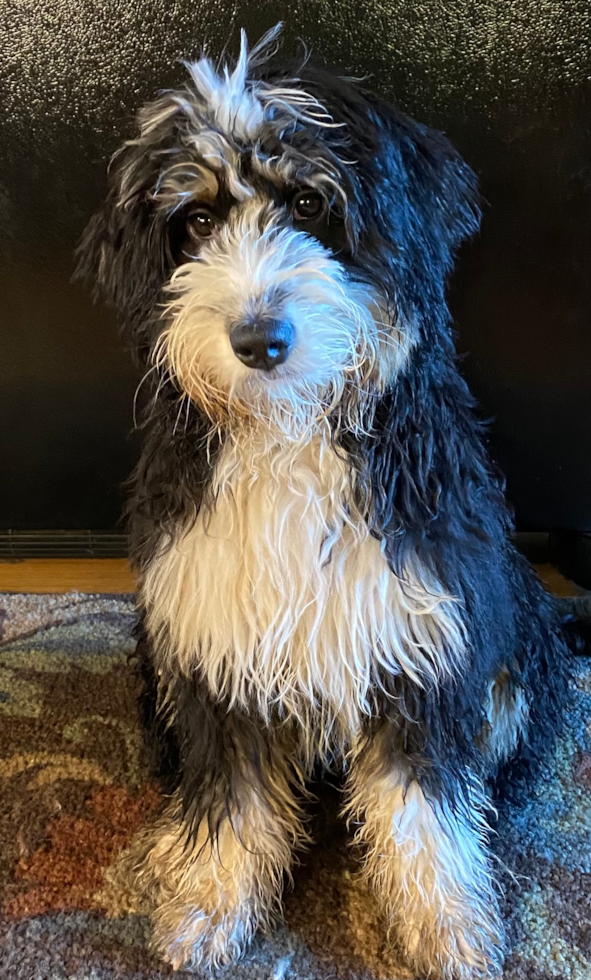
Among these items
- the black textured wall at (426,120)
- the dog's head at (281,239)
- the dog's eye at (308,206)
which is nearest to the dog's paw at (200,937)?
the dog's head at (281,239)

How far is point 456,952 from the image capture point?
1.05 metres

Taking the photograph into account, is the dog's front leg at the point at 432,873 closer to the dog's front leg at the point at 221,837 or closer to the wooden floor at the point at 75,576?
the dog's front leg at the point at 221,837

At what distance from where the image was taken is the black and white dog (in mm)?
830

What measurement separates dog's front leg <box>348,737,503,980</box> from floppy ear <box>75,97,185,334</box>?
613 millimetres

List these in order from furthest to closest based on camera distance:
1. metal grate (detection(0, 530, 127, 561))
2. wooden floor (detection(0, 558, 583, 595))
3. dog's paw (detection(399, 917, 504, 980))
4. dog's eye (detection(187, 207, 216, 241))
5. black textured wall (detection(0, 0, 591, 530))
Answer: metal grate (detection(0, 530, 127, 561))
wooden floor (detection(0, 558, 583, 595))
black textured wall (detection(0, 0, 591, 530))
dog's paw (detection(399, 917, 504, 980))
dog's eye (detection(187, 207, 216, 241))

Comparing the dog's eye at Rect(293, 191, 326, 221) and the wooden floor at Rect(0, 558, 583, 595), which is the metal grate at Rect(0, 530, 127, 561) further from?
the dog's eye at Rect(293, 191, 326, 221)

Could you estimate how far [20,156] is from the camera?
1.52m

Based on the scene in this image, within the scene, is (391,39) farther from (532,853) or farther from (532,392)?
(532,853)

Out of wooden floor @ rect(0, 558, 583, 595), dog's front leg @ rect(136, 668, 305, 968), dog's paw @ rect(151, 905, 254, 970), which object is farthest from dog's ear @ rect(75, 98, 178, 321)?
wooden floor @ rect(0, 558, 583, 595)

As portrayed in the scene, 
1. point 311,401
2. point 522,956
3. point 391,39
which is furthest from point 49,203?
point 522,956

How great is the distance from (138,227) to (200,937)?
870 mm

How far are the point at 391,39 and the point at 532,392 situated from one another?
0.67 metres

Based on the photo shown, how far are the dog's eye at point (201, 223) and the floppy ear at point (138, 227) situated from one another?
3 cm

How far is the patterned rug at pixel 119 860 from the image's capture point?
1072mm
